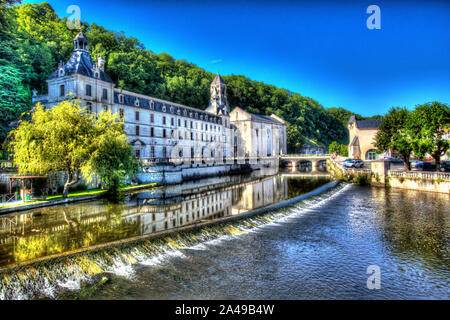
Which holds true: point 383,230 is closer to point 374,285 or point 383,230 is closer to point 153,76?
point 374,285

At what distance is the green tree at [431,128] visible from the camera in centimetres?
3111

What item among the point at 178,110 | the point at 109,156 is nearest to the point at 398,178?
the point at 109,156

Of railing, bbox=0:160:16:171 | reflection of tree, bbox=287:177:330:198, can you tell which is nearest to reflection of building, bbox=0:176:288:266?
reflection of tree, bbox=287:177:330:198

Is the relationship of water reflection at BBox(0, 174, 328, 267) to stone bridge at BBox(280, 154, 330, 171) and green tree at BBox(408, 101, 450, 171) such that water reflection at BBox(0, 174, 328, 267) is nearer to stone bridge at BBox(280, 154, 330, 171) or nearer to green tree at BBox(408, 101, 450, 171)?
green tree at BBox(408, 101, 450, 171)

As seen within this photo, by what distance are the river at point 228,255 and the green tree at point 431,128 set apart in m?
13.8

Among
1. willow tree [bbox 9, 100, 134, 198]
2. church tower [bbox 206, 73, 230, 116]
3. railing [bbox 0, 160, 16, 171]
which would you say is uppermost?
church tower [bbox 206, 73, 230, 116]

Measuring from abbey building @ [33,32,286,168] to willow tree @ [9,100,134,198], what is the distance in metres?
4.25

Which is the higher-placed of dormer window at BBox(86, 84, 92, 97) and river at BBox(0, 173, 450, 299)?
dormer window at BBox(86, 84, 92, 97)

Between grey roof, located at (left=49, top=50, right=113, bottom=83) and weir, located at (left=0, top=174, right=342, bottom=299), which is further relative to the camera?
grey roof, located at (left=49, top=50, right=113, bottom=83)

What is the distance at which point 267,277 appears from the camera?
32.7 feet

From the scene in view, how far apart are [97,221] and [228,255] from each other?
9.69 m

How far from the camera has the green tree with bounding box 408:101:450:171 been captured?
31.1 meters

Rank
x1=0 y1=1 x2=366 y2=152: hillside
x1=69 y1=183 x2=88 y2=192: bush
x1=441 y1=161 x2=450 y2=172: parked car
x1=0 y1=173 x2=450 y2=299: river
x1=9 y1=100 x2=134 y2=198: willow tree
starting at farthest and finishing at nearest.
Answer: x1=0 y1=1 x2=366 y2=152: hillside
x1=441 y1=161 x2=450 y2=172: parked car
x1=69 y1=183 x2=88 y2=192: bush
x1=9 y1=100 x2=134 y2=198: willow tree
x1=0 y1=173 x2=450 y2=299: river
